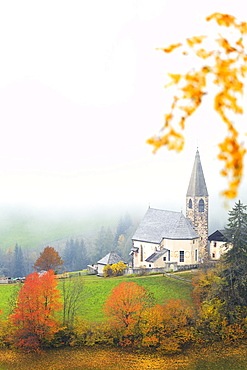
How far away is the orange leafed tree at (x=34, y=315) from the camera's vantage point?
3123 centimetres

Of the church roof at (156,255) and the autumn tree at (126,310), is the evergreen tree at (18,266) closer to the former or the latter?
the church roof at (156,255)

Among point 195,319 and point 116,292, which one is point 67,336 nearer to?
point 116,292

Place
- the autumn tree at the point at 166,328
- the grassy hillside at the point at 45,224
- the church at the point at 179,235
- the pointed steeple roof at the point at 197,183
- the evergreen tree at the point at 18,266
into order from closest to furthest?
1. the autumn tree at the point at 166,328
2. the church at the point at 179,235
3. the pointed steeple roof at the point at 197,183
4. the evergreen tree at the point at 18,266
5. the grassy hillside at the point at 45,224

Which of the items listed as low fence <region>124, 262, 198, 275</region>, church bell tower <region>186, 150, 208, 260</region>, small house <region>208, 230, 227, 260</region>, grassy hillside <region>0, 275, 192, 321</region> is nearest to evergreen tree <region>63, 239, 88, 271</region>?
church bell tower <region>186, 150, 208, 260</region>

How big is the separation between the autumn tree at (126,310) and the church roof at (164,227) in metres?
25.3

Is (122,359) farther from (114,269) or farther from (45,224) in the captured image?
(45,224)

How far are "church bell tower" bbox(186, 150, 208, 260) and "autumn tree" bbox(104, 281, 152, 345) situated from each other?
27.8 metres

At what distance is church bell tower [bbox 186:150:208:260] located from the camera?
60.2 m

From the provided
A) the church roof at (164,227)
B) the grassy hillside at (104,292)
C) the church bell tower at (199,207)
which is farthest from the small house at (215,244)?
the grassy hillside at (104,292)

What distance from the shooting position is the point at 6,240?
140 m

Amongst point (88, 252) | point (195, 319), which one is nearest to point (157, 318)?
point (195, 319)

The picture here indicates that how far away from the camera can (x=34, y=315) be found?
31.2 meters

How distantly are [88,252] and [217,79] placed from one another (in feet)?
415

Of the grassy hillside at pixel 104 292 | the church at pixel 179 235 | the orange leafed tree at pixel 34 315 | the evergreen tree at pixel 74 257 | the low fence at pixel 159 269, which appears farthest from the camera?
the evergreen tree at pixel 74 257
